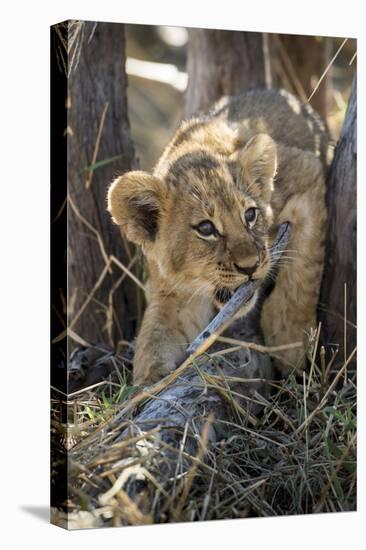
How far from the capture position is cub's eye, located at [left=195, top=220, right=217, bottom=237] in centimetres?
481

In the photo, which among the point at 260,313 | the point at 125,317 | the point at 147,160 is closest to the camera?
the point at 260,313

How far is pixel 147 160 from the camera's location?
6488 mm

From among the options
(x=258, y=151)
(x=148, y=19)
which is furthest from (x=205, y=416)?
(x=148, y=19)

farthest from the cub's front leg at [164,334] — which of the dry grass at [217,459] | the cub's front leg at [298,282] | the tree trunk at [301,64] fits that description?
the tree trunk at [301,64]

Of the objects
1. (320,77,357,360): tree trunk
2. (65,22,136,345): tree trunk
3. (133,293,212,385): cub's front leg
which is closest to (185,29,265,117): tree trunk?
(65,22,136,345): tree trunk

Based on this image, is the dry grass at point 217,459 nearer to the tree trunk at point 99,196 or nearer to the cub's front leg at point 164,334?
the cub's front leg at point 164,334

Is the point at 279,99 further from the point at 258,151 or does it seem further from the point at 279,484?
the point at 279,484

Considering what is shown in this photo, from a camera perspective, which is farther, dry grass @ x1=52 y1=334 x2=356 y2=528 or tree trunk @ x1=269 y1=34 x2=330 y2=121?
tree trunk @ x1=269 y1=34 x2=330 y2=121

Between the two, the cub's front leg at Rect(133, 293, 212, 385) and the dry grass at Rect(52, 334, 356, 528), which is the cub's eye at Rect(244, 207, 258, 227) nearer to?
the cub's front leg at Rect(133, 293, 212, 385)

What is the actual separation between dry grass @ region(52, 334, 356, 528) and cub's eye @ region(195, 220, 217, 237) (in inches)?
32.4

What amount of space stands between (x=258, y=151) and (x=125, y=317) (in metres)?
1.49

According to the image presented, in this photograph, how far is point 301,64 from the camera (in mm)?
7723

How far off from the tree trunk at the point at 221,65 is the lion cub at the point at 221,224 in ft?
4.50

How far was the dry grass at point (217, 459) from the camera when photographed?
4266mm
